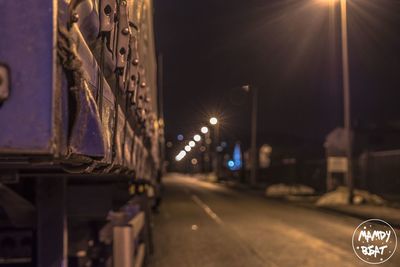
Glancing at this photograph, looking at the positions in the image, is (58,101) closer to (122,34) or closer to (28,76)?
(28,76)

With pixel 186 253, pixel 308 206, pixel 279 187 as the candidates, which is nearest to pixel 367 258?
pixel 186 253

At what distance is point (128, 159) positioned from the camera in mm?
5023

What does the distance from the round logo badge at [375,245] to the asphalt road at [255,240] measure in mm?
186

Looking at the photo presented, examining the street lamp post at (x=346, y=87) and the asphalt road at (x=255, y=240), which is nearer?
the asphalt road at (x=255, y=240)

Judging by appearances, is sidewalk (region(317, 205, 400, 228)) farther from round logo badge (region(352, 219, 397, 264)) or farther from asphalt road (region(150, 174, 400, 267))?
round logo badge (region(352, 219, 397, 264))

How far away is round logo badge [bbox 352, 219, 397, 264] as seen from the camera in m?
11.4

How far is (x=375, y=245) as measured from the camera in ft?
41.8

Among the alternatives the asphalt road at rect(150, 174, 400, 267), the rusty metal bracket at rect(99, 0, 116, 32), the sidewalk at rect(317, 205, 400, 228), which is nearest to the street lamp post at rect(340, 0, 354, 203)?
the sidewalk at rect(317, 205, 400, 228)

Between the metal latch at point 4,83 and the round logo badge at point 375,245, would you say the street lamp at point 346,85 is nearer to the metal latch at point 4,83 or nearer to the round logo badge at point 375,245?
the round logo badge at point 375,245

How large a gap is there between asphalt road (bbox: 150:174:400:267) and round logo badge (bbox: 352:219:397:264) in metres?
0.19

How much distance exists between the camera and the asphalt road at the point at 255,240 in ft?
37.6

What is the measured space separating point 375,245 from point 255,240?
10.6 feet

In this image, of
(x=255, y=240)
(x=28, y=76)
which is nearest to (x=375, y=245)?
(x=255, y=240)

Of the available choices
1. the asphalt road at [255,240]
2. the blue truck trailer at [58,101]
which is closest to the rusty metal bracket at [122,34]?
the blue truck trailer at [58,101]
